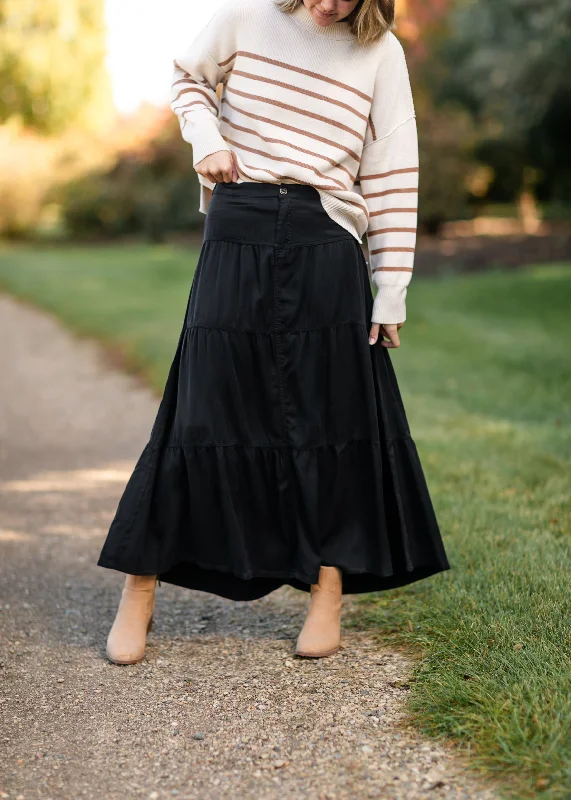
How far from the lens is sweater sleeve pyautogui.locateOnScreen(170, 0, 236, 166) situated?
2.58 m

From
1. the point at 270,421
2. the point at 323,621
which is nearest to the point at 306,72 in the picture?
the point at 270,421

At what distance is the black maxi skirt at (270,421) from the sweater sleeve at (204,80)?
142mm

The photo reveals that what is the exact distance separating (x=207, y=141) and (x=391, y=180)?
19.8 inches

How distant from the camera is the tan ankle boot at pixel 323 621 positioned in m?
2.77

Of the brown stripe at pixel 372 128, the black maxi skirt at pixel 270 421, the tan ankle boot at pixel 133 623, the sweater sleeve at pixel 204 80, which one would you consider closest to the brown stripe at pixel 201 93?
the sweater sleeve at pixel 204 80

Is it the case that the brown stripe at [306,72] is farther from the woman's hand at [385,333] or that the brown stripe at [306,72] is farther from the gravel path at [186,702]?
the gravel path at [186,702]

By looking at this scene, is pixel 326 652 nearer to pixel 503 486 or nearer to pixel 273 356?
pixel 273 356

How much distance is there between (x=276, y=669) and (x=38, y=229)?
21.5 metres

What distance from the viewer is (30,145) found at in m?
22.1

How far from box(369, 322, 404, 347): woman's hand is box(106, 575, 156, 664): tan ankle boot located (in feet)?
2.97

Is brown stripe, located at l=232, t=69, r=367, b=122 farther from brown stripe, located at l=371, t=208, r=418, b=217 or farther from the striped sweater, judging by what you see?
brown stripe, located at l=371, t=208, r=418, b=217

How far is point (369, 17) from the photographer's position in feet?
8.20

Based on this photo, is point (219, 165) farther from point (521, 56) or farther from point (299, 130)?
point (521, 56)

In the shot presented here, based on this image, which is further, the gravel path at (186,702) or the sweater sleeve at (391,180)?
the sweater sleeve at (391,180)
